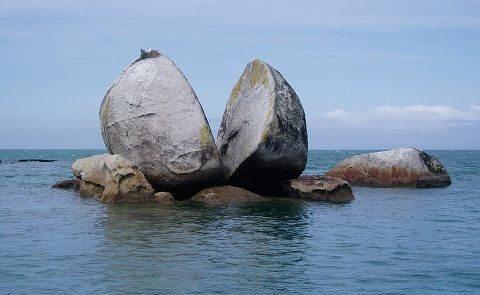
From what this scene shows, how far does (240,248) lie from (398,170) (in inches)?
822

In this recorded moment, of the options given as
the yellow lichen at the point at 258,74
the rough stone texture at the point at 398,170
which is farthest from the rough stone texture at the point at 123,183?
the rough stone texture at the point at 398,170

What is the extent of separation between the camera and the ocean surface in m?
12.9

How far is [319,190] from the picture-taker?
27141 millimetres

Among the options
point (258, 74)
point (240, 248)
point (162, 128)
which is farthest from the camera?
point (258, 74)

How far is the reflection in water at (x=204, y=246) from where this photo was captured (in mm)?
13234

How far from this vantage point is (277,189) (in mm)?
28688

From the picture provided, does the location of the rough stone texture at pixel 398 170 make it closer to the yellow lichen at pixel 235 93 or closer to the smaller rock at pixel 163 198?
the yellow lichen at pixel 235 93

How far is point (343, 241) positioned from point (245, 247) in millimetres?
2699

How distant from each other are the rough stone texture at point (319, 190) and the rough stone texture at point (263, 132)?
1.91 feet

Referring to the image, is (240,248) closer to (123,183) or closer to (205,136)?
(205,136)

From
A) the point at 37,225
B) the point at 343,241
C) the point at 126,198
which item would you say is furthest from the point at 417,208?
the point at 37,225

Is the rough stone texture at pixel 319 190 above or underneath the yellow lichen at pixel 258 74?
underneath

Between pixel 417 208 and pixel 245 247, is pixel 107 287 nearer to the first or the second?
pixel 245 247

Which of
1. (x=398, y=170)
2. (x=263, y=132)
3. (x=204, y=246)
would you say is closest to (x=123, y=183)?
(x=263, y=132)
